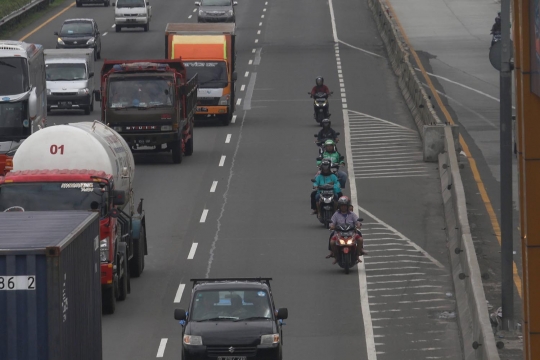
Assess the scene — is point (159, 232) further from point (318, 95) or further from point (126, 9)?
point (126, 9)

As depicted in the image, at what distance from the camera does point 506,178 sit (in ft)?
74.3

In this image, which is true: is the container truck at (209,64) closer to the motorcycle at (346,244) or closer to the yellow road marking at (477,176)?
the yellow road marking at (477,176)

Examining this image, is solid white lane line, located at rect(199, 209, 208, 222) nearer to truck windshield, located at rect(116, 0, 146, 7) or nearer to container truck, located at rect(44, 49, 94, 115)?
container truck, located at rect(44, 49, 94, 115)

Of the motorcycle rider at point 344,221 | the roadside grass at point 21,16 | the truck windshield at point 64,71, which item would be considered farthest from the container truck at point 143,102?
the roadside grass at point 21,16

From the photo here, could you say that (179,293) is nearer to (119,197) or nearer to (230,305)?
(119,197)

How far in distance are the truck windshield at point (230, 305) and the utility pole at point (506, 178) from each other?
4.36 m

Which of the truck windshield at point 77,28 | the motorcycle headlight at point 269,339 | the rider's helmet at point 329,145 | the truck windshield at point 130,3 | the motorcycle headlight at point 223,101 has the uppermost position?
the truck windshield at point 130,3

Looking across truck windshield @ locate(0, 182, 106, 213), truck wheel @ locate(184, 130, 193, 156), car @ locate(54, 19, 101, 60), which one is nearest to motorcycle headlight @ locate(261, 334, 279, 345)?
truck windshield @ locate(0, 182, 106, 213)

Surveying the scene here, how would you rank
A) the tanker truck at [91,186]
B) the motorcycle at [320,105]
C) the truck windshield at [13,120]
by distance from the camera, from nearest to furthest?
the tanker truck at [91,186] → the truck windshield at [13,120] → the motorcycle at [320,105]

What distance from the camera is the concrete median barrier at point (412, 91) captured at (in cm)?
3906

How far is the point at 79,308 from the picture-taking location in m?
15.1

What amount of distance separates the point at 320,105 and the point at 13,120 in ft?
38.9

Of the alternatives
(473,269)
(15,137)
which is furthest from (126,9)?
(473,269)

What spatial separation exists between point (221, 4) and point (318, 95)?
1206 inches
